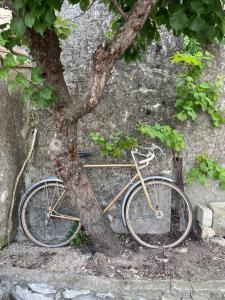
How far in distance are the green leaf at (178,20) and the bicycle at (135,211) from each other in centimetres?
187

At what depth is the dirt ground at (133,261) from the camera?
3787mm

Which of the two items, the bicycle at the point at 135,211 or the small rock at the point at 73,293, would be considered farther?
the bicycle at the point at 135,211

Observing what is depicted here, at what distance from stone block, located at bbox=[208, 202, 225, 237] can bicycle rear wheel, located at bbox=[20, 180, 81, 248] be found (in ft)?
5.38

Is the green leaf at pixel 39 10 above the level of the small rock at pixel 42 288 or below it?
above

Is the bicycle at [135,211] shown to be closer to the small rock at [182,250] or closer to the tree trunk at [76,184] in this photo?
the small rock at [182,250]

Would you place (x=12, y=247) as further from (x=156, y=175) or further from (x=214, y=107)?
(x=214, y=107)

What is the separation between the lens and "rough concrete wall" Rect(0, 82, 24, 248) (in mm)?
4113

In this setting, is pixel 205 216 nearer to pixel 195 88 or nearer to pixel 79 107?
pixel 195 88

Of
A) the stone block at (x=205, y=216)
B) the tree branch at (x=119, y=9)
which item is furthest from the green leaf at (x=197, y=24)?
the stone block at (x=205, y=216)

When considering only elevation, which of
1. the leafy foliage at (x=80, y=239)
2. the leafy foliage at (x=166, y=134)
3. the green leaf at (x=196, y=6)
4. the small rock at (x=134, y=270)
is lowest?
the small rock at (x=134, y=270)

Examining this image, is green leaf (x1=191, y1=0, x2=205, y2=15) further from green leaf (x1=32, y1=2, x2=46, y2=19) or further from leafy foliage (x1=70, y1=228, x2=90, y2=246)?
leafy foliage (x1=70, y1=228, x2=90, y2=246)

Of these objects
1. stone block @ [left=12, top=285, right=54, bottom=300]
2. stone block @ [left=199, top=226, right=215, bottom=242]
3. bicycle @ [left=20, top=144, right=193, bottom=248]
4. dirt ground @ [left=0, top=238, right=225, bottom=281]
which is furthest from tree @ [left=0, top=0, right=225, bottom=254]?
stone block @ [left=199, top=226, right=215, bottom=242]

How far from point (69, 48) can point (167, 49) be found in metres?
1.18

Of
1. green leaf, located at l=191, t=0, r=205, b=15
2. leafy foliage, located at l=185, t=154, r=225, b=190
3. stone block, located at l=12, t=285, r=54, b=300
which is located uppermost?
green leaf, located at l=191, t=0, r=205, b=15
